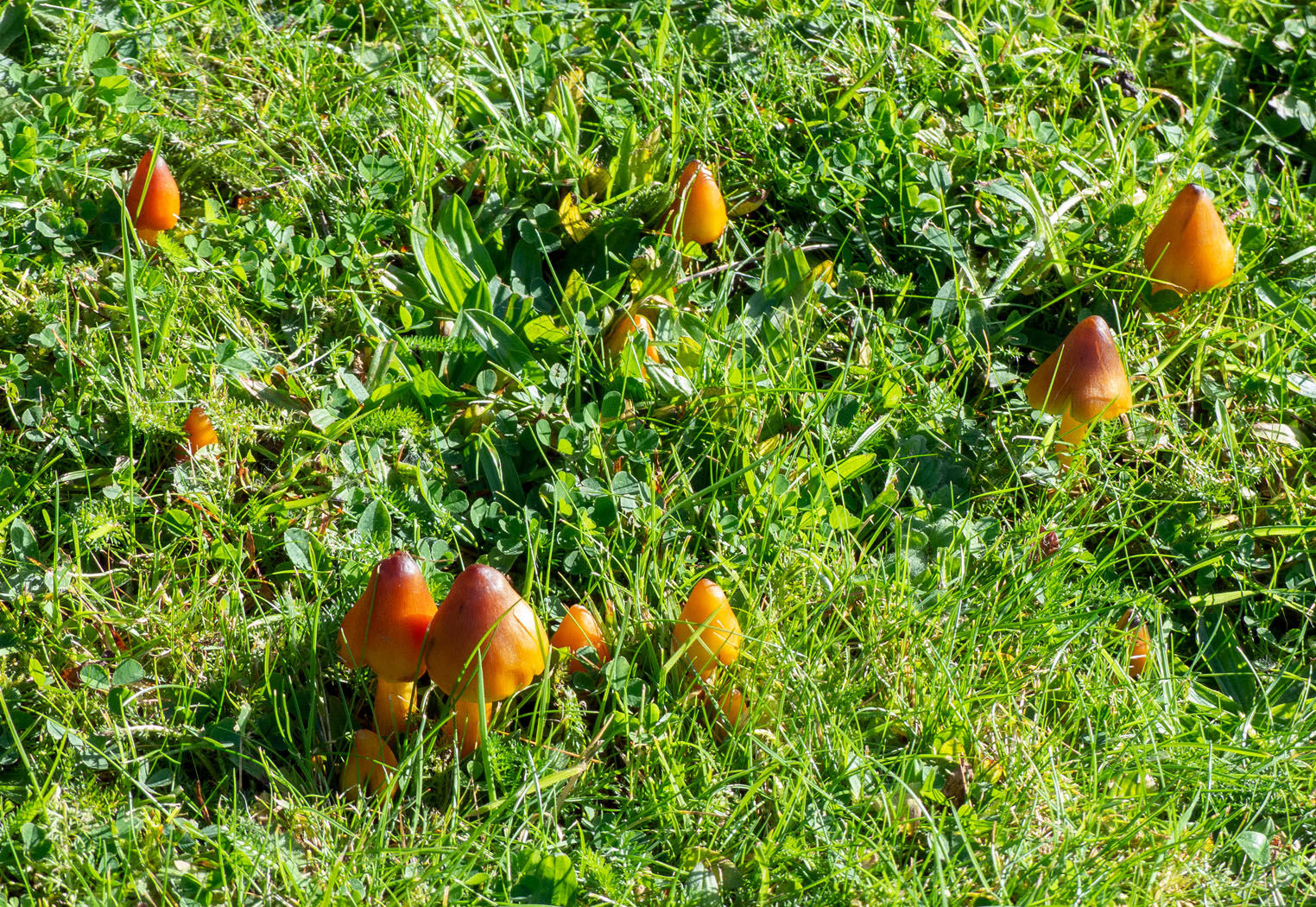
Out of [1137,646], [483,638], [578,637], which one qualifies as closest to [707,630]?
[578,637]

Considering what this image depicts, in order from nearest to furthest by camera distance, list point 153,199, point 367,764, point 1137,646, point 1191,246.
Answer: point 367,764 < point 1137,646 < point 153,199 < point 1191,246

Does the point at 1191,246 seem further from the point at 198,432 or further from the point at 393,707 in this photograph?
the point at 198,432

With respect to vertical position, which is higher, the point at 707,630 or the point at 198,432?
the point at 198,432

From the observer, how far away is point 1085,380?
270cm

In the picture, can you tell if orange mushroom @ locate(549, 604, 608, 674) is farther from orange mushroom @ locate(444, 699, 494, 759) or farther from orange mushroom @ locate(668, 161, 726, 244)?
orange mushroom @ locate(668, 161, 726, 244)

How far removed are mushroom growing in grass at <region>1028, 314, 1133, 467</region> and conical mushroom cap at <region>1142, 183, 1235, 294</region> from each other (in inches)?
19.1

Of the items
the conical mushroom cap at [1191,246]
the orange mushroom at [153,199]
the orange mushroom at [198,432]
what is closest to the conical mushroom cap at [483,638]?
the orange mushroom at [198,432]

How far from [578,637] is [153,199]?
1542 millimetres

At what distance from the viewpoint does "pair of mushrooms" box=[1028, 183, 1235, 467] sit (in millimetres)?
2695

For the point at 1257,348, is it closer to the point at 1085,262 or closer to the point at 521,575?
the point at 1085,262

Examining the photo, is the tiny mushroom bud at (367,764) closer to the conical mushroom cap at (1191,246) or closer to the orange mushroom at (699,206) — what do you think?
the orange mushroom at (699,206)

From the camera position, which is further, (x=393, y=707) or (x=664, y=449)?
(x=664, y=449)

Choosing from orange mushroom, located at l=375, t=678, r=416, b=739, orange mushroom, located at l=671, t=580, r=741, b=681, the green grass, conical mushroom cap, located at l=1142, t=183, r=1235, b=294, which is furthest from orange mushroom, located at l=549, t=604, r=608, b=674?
conical mushroom cap, located at l=1142, t=183, r=1235, b=294

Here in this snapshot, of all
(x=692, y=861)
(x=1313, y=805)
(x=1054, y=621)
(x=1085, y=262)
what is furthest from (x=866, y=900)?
(x=1085, y=262)
